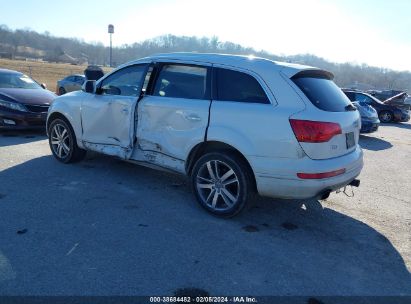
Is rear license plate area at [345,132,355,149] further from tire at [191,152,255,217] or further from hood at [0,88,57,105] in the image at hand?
hood at [0,88,57,105]

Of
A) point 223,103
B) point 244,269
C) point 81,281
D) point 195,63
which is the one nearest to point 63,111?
point 195,63

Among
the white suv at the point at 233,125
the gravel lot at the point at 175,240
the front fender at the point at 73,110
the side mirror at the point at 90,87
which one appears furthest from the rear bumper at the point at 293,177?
the front fender at the point at 73,110

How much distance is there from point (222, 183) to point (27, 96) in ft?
20.7

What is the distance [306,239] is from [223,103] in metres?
1.73

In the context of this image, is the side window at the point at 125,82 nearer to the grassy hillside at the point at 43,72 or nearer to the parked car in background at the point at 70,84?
the parked car in background at the point at 70,84

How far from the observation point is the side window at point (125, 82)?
519cm

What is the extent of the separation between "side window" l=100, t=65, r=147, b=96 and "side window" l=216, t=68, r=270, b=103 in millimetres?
1301

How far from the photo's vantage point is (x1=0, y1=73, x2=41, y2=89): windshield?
9.31m

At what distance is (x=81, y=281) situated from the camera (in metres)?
3.03

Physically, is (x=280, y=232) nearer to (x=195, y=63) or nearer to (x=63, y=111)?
(x=195, y=63)

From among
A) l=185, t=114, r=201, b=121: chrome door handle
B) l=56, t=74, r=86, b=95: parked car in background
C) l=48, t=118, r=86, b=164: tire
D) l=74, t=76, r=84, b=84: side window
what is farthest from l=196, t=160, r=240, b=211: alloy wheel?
l=74, t=76, r=84, b=84: side window

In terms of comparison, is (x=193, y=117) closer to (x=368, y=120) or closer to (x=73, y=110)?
(x=73, y=110)

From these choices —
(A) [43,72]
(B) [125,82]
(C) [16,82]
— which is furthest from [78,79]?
(A) [43,72]

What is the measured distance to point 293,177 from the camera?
3.88 metres
